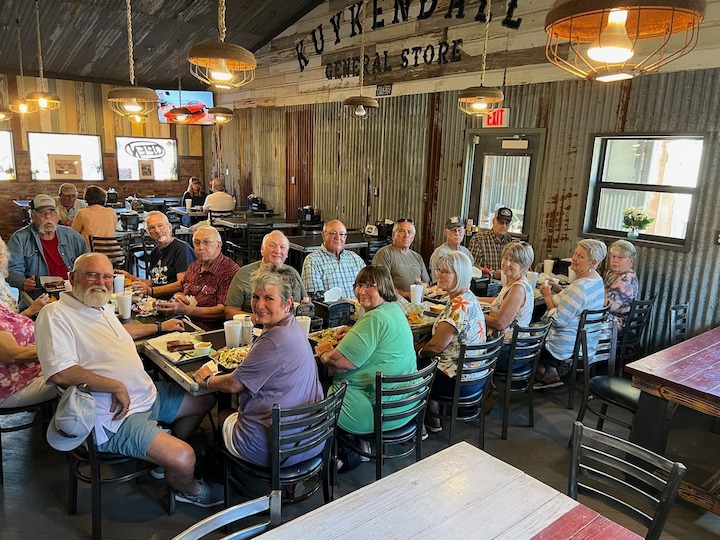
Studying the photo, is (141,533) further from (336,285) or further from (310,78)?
(310,78)

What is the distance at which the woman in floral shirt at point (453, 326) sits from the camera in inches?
130

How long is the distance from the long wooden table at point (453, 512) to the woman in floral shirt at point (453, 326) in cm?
140

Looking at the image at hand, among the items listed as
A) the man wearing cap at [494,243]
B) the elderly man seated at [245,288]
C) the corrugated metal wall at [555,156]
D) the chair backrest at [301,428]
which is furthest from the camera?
the man wearing cap at [494,243]

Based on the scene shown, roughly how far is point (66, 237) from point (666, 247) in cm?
584

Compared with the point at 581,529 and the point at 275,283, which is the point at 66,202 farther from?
the point at 581,529

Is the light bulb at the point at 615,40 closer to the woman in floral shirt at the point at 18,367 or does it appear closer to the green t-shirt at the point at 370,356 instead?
the green t-shirt at the point at 370,356

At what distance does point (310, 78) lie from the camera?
9992 mm

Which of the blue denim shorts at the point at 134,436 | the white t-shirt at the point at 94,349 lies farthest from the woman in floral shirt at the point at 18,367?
the blue denim shorts at the point at 134,436

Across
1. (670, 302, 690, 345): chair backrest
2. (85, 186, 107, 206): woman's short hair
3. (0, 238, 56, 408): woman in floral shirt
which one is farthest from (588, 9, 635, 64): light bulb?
(85, 186, 107, 206): woman's short hair

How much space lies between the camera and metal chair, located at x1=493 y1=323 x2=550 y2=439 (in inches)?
141

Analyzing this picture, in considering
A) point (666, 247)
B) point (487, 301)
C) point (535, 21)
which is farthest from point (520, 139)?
point (487, 301)

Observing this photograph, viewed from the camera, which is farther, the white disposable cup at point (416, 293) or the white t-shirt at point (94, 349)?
the white disposable cup at point (416, 293)

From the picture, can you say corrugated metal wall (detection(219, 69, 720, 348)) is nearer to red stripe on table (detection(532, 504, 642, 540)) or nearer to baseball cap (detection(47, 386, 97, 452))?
red stripe on table (detection(532, 504, 642, 540))

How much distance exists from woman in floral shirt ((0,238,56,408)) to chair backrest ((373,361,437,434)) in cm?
191
